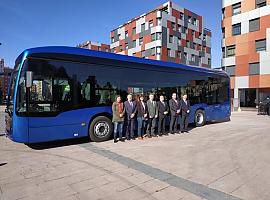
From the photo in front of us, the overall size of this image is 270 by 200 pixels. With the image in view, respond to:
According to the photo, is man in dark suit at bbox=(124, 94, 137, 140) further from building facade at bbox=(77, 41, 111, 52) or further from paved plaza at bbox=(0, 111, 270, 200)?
building facade at bbox=(77, 41, 111, 52)

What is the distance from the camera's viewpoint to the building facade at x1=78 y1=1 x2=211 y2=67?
45.5 meters

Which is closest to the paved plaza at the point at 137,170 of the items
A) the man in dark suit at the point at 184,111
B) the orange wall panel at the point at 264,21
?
the man in dark suit at the point at 184,111

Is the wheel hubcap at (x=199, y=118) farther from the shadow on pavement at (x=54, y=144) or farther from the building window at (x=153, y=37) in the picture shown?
the building window at (x=153, y=37)

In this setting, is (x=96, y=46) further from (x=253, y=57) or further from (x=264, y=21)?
(x=264, y=21)

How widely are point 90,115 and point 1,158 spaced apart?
3039 millimetres

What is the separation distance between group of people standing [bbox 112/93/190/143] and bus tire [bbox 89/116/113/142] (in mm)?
370

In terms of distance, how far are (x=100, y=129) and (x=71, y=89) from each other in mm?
1894

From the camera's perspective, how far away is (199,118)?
1345 centimetres

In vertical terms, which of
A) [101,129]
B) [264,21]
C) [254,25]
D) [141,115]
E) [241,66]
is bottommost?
[101,129]

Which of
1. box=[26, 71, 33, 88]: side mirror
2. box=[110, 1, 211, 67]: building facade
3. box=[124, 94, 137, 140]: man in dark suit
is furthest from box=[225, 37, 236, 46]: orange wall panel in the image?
box=[26, 71, 33, 88]: side mirror

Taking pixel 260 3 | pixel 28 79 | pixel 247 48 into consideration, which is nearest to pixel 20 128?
pixel 28 79

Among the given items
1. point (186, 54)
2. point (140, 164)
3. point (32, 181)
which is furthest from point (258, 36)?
point (32, 181)

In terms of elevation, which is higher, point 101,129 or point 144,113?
point 144,113

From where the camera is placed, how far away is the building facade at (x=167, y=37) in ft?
149
